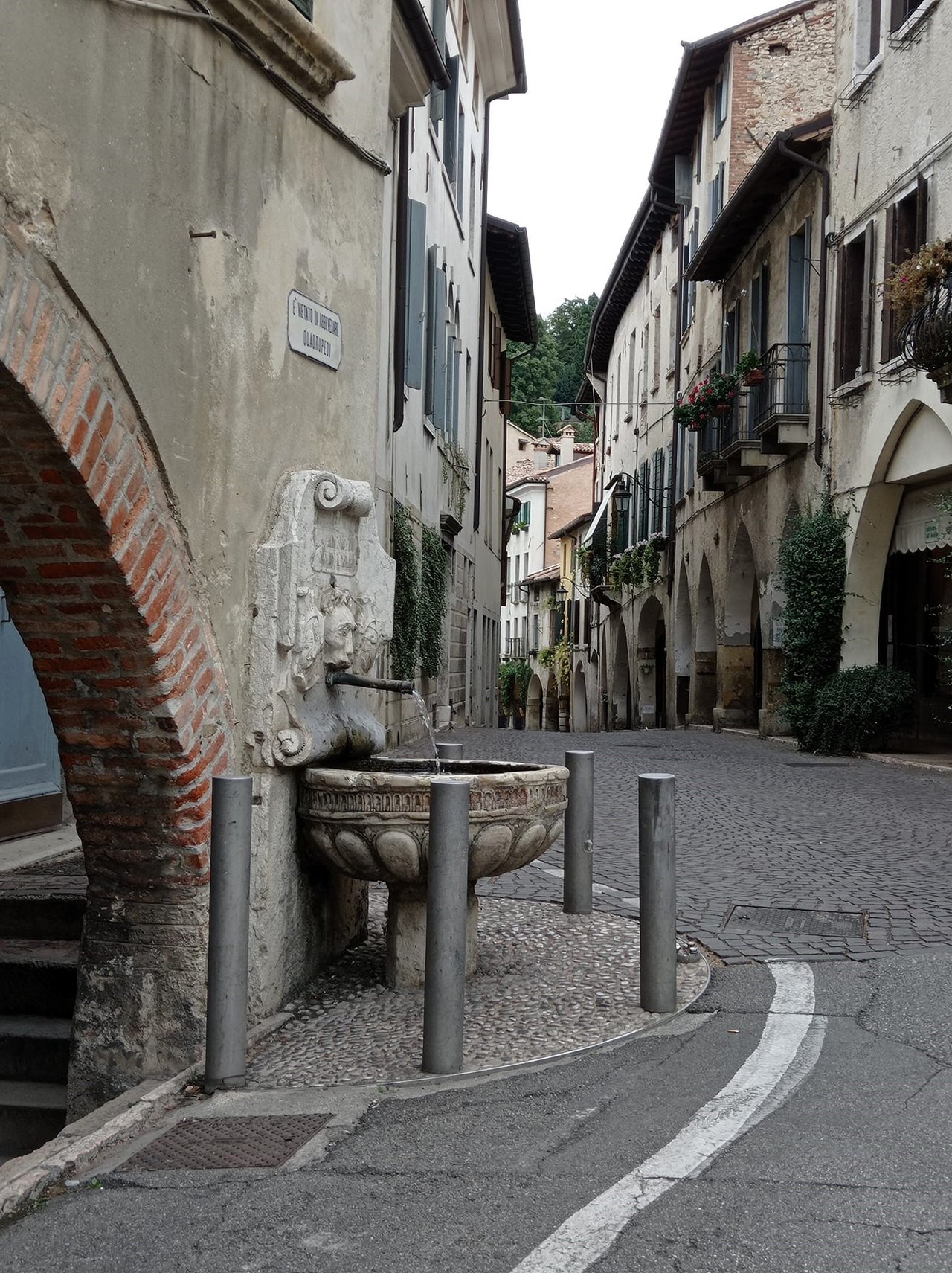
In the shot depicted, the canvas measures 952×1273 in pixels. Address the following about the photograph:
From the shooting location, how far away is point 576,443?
7088 centimetres

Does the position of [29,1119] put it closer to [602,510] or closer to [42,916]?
[42,916]

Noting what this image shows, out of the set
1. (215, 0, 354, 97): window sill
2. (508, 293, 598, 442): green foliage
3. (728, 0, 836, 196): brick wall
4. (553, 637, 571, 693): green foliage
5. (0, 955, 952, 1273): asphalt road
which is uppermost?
(508, 293, 598, 442): green foliage

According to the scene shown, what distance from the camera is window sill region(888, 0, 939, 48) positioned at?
15.4m

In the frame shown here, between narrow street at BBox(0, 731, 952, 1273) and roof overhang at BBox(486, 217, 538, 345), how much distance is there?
23.9 meters

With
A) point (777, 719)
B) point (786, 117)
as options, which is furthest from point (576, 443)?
point (777, 719)

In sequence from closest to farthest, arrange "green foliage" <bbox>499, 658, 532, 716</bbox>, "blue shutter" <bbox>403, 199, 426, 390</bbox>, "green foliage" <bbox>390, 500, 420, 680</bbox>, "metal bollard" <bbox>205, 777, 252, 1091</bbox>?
"metal bollard" <bbox>205, 777, 252, 1091</bbox>, "blue shutter" <bbox>403, 199, 426, 390</bbox>, "green foliage" <bbox>390, 500, 420, 680</bbox>, "green foliage" <bbox>499, 658, 532, 716</bbox>

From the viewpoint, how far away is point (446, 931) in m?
4.40

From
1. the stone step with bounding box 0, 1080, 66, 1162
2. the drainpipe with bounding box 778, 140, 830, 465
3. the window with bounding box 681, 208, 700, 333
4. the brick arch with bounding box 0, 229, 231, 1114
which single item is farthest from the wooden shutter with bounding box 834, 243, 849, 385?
the stone step with bounding box 0, 1080, 66, 1162

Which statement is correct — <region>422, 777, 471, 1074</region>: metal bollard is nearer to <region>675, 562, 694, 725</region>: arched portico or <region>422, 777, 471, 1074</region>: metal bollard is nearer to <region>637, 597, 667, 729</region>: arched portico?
<region>675, 562, 694, 725</region>: arched portico

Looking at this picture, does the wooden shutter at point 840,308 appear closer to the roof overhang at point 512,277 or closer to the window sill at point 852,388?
the window sill at point 852,388

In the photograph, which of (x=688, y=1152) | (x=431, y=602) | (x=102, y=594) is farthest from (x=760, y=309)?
(x=688, y=1152)

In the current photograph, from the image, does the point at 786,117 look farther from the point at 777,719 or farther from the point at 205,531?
the point at 205,531

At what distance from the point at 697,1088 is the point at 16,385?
2828mm

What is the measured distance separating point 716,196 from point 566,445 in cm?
4126
